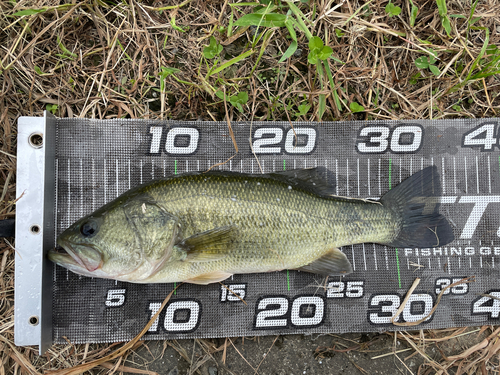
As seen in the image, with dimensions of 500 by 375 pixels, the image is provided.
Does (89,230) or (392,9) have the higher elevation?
(392,9)

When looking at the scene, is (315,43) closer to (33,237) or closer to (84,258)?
(84,258)

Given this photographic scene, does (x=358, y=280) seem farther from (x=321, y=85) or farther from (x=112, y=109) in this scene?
(x=112, y=109)

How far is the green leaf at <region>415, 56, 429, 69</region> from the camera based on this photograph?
3.01m

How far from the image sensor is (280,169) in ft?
9.56

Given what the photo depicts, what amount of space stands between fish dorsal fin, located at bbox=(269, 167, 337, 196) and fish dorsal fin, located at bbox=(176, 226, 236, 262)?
673 mm

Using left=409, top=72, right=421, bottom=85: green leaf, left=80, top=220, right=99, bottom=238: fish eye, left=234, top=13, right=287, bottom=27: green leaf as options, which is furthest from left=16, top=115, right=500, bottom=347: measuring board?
left=234, top=13, right=287, bottom=27: green leaf

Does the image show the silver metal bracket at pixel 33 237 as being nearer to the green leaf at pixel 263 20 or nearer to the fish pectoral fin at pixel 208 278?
the fish pectoral fin at pixel 208 278

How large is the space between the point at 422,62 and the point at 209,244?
2.73 m

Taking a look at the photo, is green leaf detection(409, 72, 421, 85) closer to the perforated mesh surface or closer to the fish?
the perforated mesh surface

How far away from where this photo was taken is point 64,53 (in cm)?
284

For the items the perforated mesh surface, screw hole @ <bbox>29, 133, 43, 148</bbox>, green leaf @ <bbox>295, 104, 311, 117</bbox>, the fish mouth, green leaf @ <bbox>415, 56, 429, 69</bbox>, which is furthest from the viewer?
green leaf @ <bbox>415, 56, 429, 69</bbox>

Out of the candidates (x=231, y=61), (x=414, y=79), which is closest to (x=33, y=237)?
(x=231, y=61)

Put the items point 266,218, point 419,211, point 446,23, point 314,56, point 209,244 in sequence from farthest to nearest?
point 446,23 < point 419,211 < point 314,56 < point 266,218 < point 209,244

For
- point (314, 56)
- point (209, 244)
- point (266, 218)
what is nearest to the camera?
point (209, 244)
